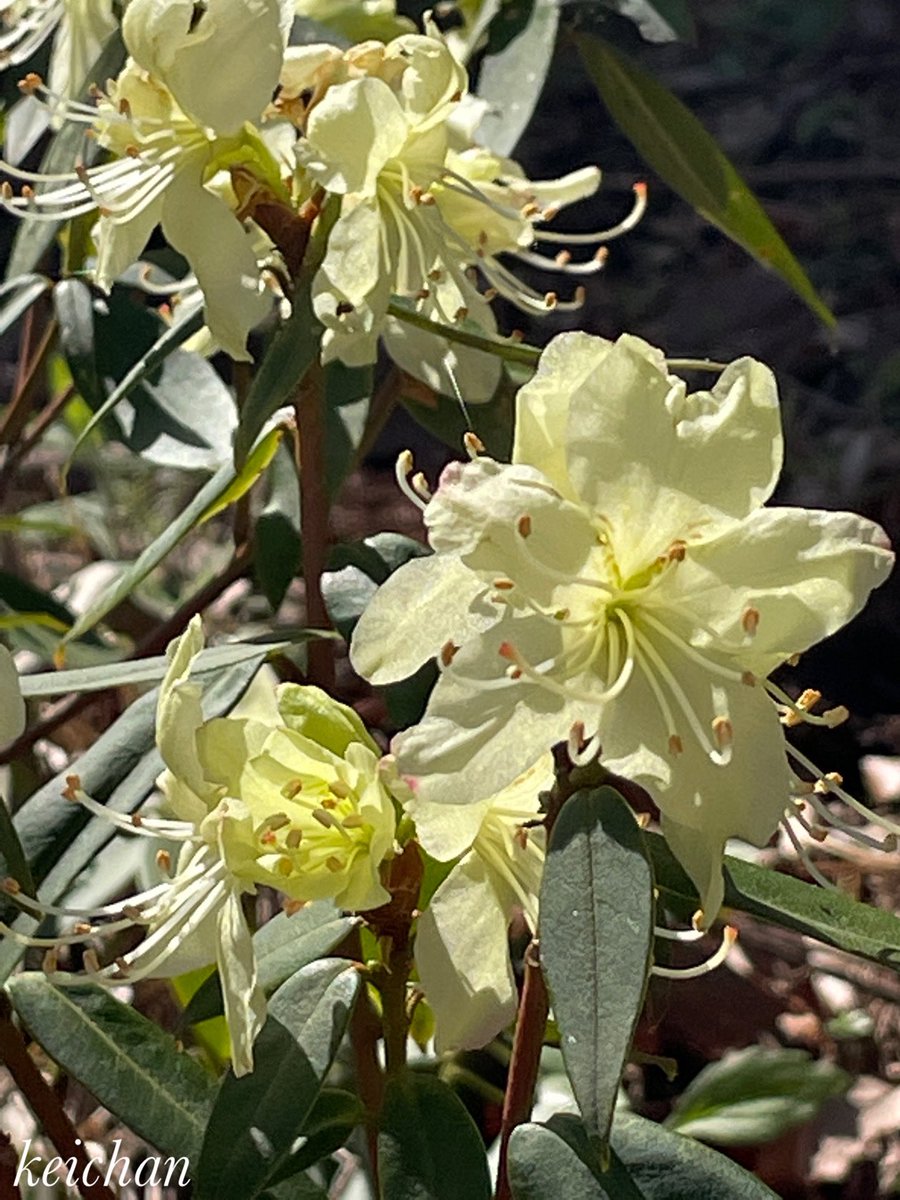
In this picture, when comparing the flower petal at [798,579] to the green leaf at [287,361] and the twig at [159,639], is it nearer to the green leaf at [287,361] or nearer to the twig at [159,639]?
the green leaf at [287,361]

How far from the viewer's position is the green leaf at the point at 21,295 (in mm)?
1118

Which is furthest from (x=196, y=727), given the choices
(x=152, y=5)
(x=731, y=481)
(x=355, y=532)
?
(x=355, y=532)

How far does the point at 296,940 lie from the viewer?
667 mm

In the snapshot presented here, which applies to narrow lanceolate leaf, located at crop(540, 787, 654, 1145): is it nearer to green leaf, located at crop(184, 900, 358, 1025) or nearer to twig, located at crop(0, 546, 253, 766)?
green leaf, located at crop(184, 900, 358, 1025)

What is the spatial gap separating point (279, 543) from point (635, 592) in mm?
461

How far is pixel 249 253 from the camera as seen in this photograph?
0.72 metres

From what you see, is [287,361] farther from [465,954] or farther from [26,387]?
[26,387]

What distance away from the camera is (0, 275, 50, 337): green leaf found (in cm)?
112

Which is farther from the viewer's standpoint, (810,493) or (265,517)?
(810,493)

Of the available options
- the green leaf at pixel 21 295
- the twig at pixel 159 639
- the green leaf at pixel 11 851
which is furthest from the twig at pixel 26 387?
the green leaf at pixel 11 851

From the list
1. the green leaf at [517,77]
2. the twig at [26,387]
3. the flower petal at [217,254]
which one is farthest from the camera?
the twig at [26,387]

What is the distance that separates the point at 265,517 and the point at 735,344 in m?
2.08

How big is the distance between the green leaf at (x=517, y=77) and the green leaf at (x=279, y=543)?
0.94 ft

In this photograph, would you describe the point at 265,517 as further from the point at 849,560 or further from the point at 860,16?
the point at 860,16
